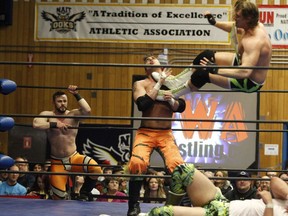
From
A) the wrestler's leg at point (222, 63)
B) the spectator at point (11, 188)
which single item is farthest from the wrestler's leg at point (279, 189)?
the spectator at point (11, 188)

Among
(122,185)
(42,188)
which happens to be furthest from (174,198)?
(122,185)

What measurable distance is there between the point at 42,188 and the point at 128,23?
4015mm

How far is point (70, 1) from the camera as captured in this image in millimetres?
11320

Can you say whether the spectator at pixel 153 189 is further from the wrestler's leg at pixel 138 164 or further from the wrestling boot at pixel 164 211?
the wrestling boot at pixel 164 211

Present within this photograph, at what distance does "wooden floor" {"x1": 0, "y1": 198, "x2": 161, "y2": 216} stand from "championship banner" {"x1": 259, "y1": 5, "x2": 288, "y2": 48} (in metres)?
5.39

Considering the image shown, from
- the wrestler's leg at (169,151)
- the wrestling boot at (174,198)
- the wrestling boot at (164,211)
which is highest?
the wrestler's leg at (169,151)

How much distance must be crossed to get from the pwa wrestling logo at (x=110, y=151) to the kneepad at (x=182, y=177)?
6.01 meters

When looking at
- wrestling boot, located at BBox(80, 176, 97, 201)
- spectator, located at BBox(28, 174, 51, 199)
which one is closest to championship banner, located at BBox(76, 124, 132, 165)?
spectator, located at BBox(28, 174, 51, 199)

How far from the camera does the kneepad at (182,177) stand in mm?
4609

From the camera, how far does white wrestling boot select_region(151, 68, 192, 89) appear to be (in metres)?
5.38

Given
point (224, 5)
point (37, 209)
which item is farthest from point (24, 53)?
point (37, 209)

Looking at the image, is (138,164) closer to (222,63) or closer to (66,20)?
(222,63)

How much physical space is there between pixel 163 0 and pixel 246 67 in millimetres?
6530

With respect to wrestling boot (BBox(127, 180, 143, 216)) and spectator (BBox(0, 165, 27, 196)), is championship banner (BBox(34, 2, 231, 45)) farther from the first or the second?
wrestling boot (BBox(127, 180, 143, 216))
